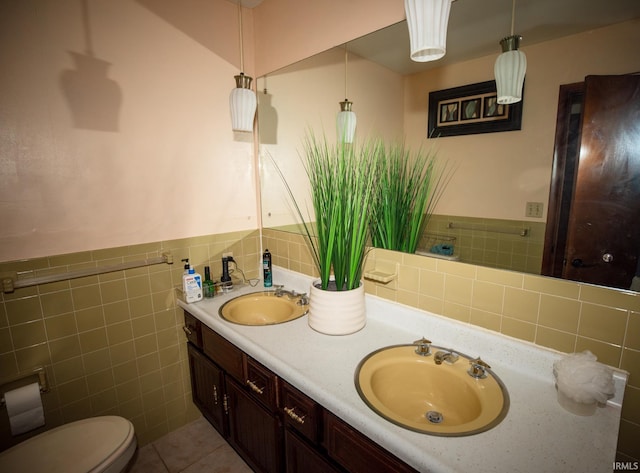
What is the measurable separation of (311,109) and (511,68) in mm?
1080

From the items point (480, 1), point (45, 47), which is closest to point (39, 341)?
point (45, 47)

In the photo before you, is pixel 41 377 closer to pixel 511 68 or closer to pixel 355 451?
pixel 355 451

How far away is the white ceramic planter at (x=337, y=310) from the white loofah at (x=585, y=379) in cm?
67

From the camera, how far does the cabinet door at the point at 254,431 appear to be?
4.07 ft

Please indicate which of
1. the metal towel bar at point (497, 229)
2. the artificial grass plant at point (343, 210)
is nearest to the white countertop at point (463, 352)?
the artificial grass plant at point (343, 210)

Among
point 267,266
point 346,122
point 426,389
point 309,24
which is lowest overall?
point 426,389

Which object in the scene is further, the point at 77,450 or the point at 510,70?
the point at 77,450

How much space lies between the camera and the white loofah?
80 centimetres

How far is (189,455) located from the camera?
1.73 meters

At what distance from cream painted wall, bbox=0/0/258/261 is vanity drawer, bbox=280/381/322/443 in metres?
1.08

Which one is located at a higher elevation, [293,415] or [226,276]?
[226,276]

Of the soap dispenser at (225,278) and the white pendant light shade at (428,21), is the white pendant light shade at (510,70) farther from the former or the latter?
the soap dispenser at (225,278)

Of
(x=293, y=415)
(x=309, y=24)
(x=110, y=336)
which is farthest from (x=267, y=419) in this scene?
(x=309, y=24)

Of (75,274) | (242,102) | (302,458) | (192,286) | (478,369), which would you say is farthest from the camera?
(192,286)
